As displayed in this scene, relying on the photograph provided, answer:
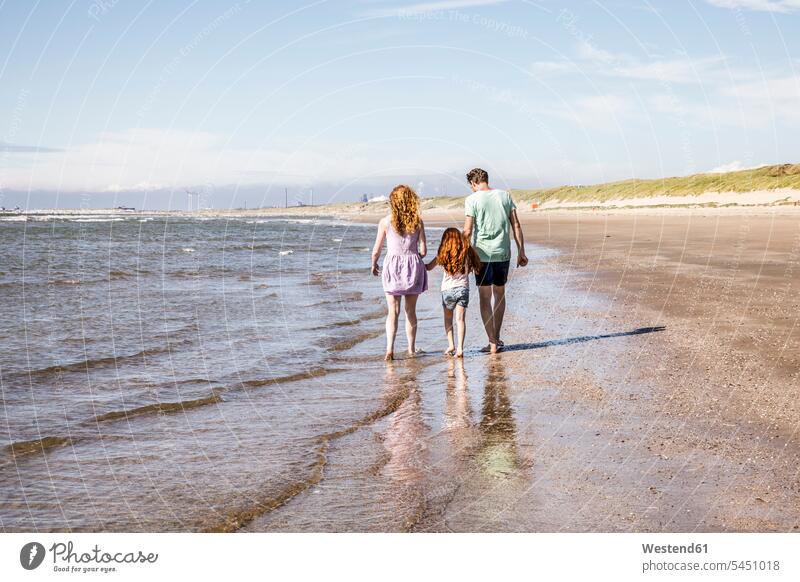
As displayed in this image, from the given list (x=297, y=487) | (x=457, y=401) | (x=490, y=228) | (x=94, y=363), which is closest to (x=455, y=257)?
(x=490, y=228)

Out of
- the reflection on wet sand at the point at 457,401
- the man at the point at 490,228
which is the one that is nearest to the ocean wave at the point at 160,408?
the reflection on wet sand at the point at 457,401

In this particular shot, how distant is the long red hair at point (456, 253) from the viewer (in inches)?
450

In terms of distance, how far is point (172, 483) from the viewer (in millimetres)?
6078

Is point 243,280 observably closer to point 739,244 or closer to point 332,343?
point 332,343

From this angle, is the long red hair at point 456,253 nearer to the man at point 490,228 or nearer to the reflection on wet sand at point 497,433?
the man at point 490,228

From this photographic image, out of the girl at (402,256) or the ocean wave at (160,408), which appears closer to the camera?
the ocean wave at (160,408)

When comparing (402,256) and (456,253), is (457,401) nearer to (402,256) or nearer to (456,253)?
(402,256)

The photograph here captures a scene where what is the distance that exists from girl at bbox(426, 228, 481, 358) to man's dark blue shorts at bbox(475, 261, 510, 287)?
14 cm

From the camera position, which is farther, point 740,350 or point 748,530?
point 740,350

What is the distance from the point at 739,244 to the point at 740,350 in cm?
1975

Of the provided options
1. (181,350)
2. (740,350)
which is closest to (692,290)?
(740,350)

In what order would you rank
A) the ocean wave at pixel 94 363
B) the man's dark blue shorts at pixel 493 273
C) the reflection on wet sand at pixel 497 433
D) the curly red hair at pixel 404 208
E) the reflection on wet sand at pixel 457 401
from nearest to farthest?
the reflection on wet sand at pixel 497 433 → the reflection on wet sand at pixel 457 401 → the ocean wave at pixel 94 363 → the curly red hair at pixel 404 208 → the man's dark blue shorts at pixel 493 273
